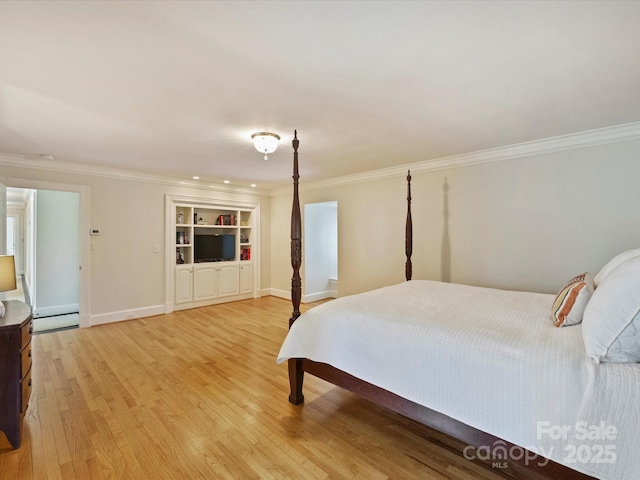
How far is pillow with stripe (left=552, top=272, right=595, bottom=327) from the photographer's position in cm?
172

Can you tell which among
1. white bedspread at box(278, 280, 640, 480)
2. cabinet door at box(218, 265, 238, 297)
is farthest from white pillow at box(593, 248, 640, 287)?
cabinet door at box(218, 265, 238, 297)

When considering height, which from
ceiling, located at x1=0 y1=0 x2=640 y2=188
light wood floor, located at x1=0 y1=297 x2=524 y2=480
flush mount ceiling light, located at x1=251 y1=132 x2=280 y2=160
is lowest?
light wood floor, located at x1=0 y1=297 x2=524 y2=480

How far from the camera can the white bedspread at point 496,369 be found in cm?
121

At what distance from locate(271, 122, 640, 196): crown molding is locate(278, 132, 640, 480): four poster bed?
1.74 meters

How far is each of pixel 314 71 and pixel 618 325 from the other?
2009 millimetres

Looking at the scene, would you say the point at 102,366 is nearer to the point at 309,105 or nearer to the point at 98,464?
the point at 98,464

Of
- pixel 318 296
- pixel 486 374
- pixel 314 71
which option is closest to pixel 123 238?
pixel 318 296

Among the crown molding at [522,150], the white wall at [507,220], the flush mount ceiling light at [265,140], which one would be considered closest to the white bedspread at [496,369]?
the white wall at [507,220]

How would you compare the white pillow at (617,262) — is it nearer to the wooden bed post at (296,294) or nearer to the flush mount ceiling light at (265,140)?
the wooden bed post at (296,294)

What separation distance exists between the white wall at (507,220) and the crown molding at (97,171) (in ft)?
7.91

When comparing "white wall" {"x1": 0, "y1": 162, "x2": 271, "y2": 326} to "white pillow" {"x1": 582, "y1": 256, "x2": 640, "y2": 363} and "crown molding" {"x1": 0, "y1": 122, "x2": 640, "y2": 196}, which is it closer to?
"crown molding" {"x1": 0, "y1": 122, "x2": 640, "y2": 196}

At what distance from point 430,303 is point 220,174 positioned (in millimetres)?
3861

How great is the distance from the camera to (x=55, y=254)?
17.1 feet

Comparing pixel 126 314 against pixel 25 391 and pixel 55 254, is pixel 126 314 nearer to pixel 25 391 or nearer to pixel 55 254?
pixel 55 254
